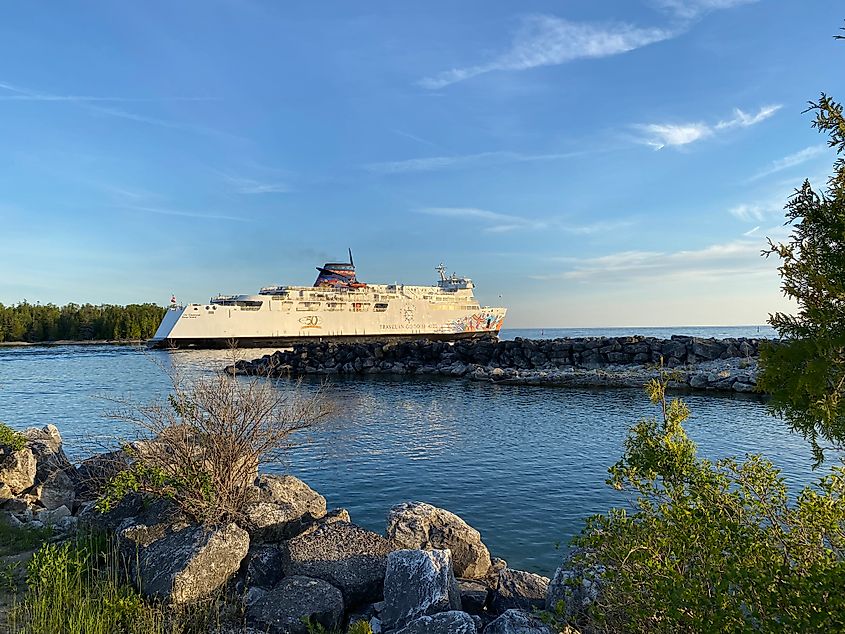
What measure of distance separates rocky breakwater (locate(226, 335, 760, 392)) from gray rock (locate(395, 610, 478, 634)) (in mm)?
20666

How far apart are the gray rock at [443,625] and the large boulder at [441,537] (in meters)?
1.78

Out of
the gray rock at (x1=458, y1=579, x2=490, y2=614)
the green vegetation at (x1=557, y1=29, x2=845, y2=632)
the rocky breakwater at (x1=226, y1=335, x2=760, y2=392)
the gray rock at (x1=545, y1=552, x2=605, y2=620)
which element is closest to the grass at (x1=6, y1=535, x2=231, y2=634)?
the gray rock at (x1=458, y1=579, x2=490, y2=614)

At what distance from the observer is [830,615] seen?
7.20 ft

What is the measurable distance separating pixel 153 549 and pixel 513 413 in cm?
1553

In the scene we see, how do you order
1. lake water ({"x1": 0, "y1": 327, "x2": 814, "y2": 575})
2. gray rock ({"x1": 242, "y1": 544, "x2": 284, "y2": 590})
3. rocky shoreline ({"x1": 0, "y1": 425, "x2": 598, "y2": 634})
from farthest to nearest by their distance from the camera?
lake water ({"x1": 0, "y1": 327, "x2": 814, "y2": 575}) → gray rock ({"x1": 242, "y1": 544, "x2": 284, "y2": 590}) → rocky shoreline ({"x1": 0, "y1": 425, "x2": 598, "y2": 634})

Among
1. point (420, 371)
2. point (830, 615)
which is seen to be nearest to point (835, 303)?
point (830, 615)

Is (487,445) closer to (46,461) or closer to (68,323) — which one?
(46,461)

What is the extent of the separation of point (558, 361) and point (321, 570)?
2968 centimetres

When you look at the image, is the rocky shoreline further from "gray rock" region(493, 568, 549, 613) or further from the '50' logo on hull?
the '50' logo on hull

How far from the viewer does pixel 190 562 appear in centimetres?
474

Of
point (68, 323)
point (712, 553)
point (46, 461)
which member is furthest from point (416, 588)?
point (68, 323)

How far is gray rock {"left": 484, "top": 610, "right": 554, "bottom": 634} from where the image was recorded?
3861 mm

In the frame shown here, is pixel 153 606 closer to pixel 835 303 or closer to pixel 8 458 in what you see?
pixel 835 303

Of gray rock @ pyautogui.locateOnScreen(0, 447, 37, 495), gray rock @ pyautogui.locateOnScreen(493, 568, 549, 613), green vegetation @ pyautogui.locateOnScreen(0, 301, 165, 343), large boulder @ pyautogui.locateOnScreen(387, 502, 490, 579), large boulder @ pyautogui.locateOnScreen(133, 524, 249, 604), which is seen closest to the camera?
large boulder @ pyautogui.locateOnScreen(133, 524, 249, 604)
